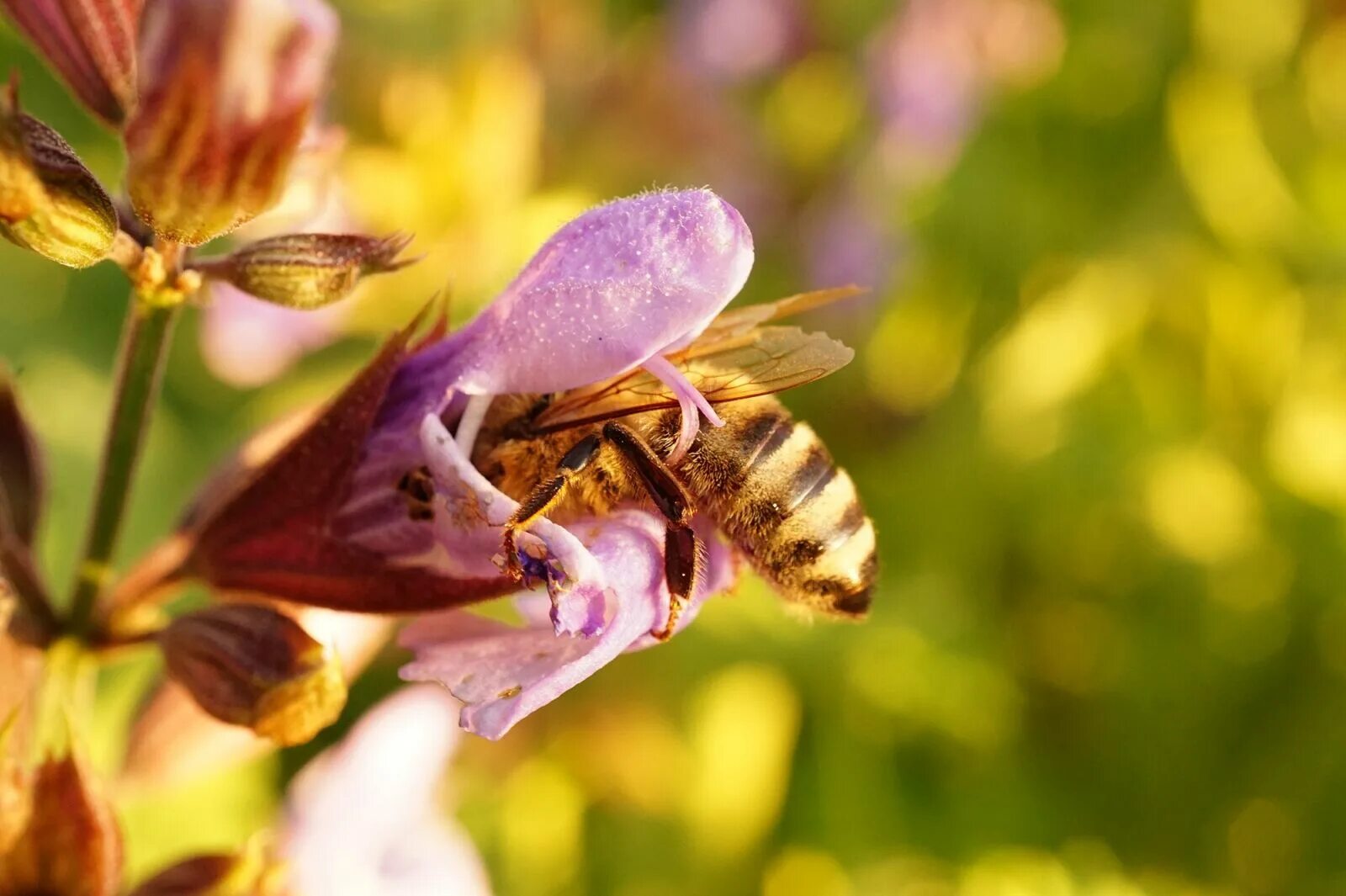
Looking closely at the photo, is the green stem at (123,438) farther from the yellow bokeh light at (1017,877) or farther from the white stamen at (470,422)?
the yellow bokeh light at (1017,877)

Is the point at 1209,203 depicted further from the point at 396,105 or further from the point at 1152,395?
the point at 396,105

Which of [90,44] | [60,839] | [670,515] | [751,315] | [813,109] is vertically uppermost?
[90,44]

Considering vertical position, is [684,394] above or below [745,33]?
above

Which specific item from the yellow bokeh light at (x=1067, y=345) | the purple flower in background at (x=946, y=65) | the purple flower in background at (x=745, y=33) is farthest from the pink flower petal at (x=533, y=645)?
the purple flower in background at (x=745, y=33)

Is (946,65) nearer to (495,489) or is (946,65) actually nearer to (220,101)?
(495,489)

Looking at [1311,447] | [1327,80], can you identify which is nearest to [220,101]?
[1311,447]
